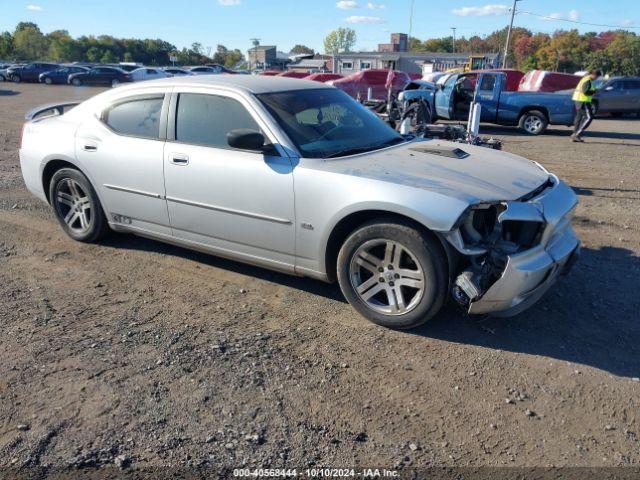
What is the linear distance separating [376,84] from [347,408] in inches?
803

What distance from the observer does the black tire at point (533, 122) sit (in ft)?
49.4

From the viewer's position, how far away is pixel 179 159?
4.36 metres

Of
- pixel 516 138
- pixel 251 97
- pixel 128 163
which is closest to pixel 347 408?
pixel 251 97

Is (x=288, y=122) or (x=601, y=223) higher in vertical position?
(x=288, y=122)

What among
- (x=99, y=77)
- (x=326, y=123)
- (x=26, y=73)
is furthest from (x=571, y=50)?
(x=326, y=123)

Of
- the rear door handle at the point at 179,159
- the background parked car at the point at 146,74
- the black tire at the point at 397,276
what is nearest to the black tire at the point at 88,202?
the rear door handle at the point at 179,159

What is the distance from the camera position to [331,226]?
12.3ft

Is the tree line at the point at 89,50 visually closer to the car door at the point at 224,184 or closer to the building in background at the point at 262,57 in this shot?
the building in background at the point at 262,57

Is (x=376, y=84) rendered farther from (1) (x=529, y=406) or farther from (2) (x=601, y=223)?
(1) (x=529, y=406)

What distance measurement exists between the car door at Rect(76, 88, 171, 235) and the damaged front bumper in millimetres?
2612

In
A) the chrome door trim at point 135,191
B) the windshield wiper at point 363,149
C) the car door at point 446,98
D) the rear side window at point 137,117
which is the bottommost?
the car door at point 446,98

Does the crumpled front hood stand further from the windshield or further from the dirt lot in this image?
the dirt lot

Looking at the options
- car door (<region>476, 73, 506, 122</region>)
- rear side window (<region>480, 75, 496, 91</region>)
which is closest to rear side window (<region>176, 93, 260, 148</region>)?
car door (<region>476, 73, 506, 122</region>)

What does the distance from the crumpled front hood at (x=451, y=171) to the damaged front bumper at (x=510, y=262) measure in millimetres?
163
